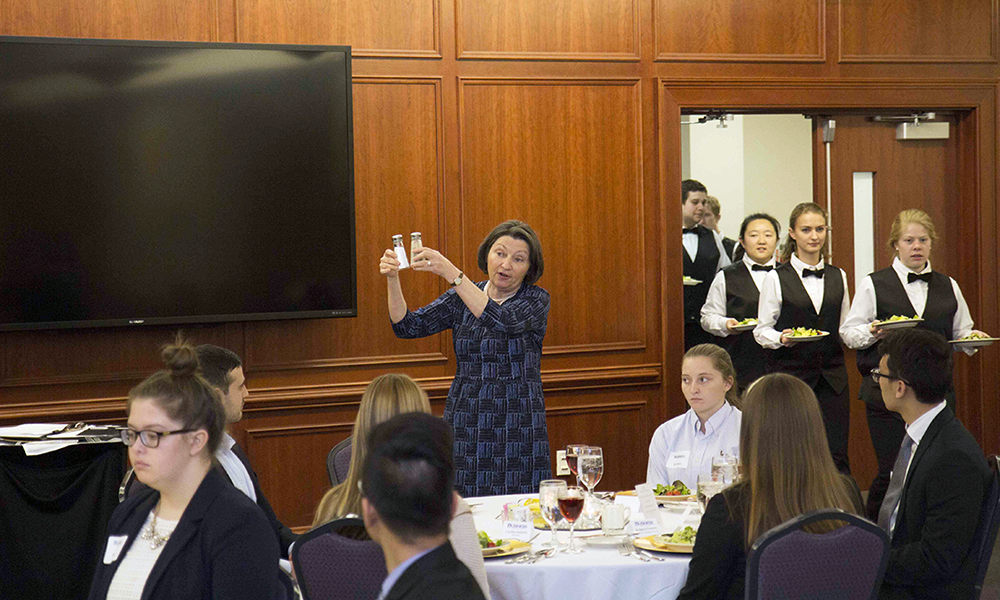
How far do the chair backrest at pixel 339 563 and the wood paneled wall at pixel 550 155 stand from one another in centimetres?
274

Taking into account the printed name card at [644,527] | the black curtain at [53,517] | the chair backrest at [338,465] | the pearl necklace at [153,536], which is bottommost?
the black curtain at [53,517]

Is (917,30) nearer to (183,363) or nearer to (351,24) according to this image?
(351,24)

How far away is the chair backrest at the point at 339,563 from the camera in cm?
224

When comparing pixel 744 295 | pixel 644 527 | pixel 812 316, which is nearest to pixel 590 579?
pixel 644 527

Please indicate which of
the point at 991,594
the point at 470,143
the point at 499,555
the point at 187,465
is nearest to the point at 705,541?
the point at 499,555

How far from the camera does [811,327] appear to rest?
5.30 m

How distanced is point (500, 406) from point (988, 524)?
5.64 feet

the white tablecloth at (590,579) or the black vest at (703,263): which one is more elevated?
the black vest at (703,263)

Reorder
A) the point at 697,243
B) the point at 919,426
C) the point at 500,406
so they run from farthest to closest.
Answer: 1. the point at 697,243
2. the point at 500,406
3. the point at 919,426

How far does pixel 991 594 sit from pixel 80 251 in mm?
4195

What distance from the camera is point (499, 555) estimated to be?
8.58 feet

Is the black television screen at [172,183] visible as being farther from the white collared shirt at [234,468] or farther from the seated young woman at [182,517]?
the seated young woman at [182,517]

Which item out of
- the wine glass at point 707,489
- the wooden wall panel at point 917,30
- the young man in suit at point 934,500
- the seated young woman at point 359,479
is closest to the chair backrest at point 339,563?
the seated young woman at point 359,479

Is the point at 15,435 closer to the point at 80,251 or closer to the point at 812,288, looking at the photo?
the point at 80,251
